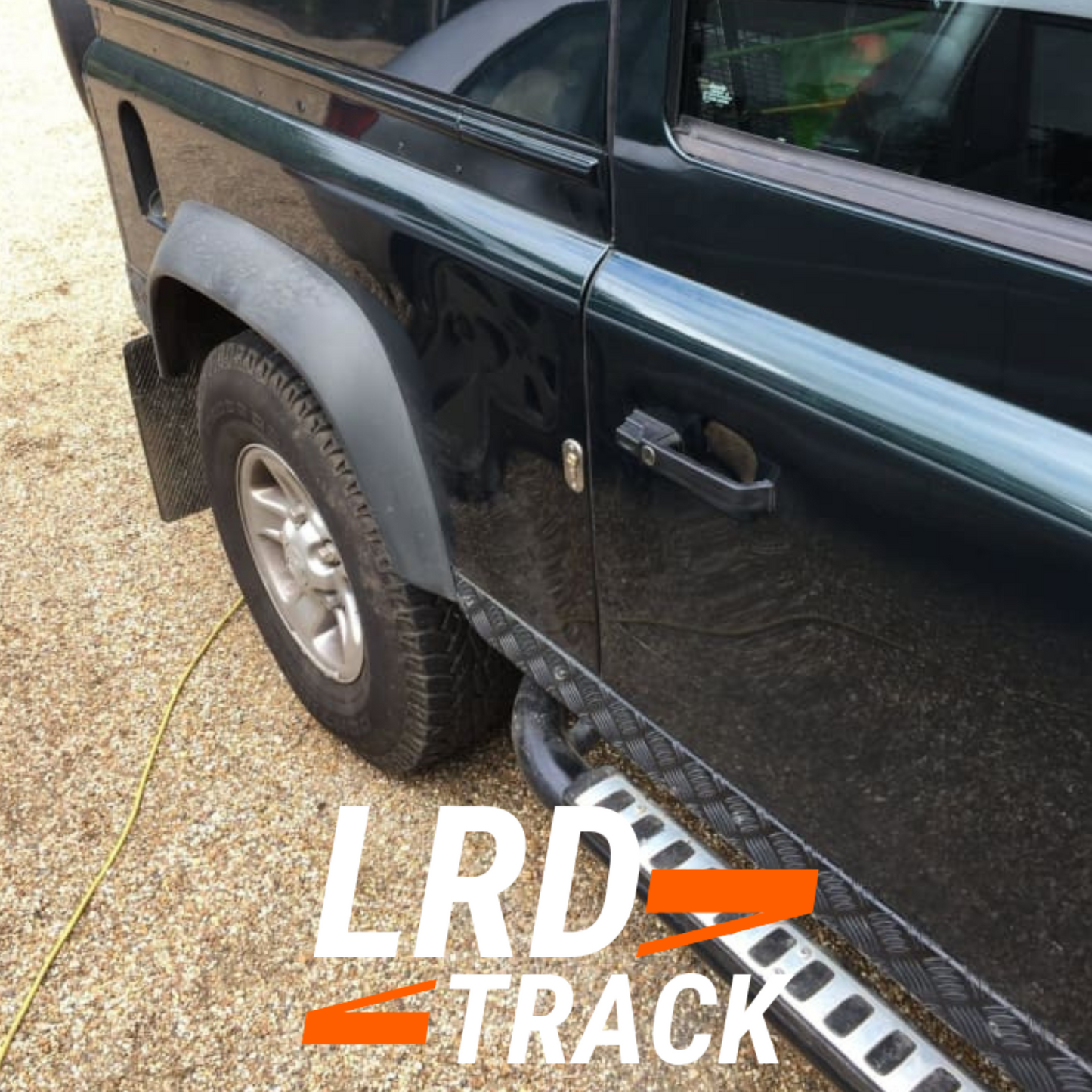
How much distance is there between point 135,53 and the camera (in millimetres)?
2500

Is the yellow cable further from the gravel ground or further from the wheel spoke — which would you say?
the wheel spoke

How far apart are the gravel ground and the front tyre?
193 millimetres

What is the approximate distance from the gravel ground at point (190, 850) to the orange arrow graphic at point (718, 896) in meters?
0.37

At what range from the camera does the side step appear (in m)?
1.55

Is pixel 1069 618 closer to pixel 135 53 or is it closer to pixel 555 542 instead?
pixel 555 542

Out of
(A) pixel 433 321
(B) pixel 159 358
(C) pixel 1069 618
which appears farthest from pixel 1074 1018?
(B) pixel 159 358

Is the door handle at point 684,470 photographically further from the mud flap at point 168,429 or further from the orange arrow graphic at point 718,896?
the mud flap at point 168,429

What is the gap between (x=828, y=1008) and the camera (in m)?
1.63

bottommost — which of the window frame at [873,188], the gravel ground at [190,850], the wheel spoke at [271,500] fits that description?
the gravel ground at [190,850]

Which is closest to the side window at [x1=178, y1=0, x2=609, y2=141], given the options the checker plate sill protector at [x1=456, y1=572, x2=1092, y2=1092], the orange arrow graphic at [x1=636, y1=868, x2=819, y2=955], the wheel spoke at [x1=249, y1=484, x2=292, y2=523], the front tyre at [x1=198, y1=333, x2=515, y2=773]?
the front tyre at [x1=198, y1=333, x2=515, y2=773]

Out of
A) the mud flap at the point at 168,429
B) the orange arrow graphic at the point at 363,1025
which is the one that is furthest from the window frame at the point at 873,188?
the mud flap at the point at 168,429

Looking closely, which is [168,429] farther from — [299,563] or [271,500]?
[299,563]

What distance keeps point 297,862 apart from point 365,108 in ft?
4.67

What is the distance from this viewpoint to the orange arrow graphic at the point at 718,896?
5.53 feet
